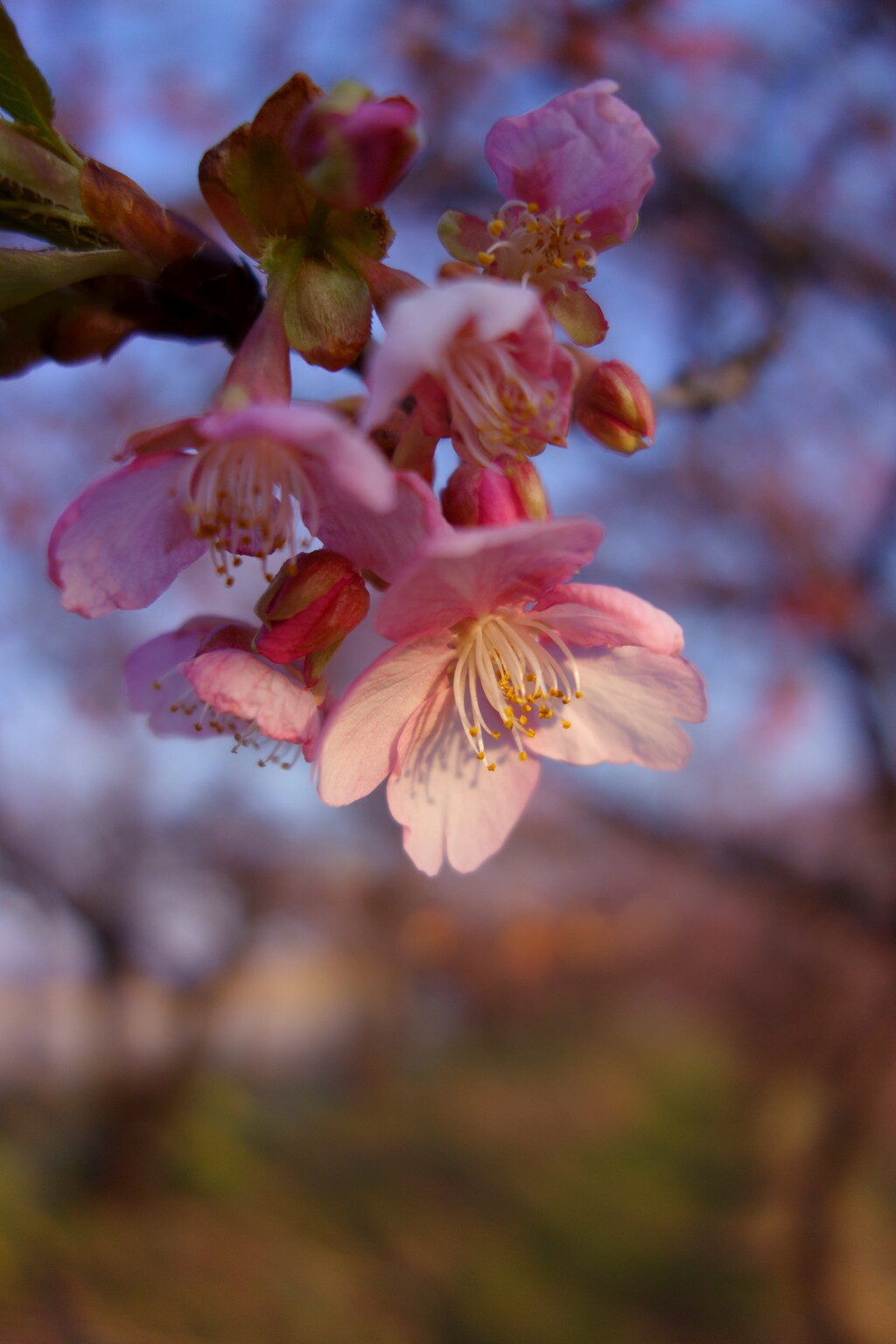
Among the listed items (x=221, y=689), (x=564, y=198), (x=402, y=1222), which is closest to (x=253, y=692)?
(x=221, y=689)

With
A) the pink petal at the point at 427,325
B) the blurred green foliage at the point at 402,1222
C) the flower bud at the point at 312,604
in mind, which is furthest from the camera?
the blurred green foliage at the point at 402,1222

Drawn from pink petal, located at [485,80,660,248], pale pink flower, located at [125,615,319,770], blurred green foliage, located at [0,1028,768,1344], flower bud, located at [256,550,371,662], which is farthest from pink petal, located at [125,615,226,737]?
blurred green foliage, located at [0,1028,768,1344]

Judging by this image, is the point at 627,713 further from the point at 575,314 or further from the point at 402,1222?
the point at 402,1222

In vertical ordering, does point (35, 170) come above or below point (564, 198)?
below

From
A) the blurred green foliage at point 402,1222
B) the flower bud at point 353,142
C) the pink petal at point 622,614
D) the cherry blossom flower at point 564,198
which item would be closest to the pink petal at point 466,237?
the cherry blossom flower at point 564,198

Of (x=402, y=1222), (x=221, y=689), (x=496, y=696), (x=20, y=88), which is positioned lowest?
(x=402, y=1222)

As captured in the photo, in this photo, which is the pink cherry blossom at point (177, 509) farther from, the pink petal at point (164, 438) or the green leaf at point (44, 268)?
the green leaf at point (44, 268)
